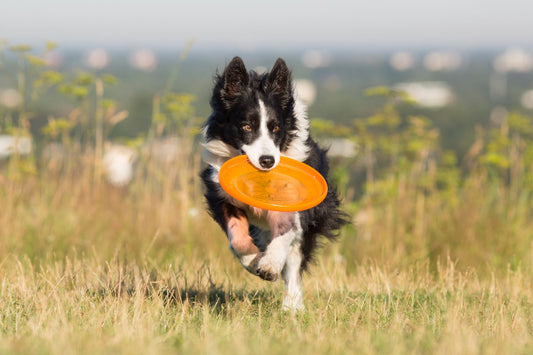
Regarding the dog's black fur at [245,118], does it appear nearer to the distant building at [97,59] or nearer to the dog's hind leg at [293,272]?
the dog's hind leg at [293,272]

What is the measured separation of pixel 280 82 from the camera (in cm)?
494

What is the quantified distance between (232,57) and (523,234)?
4.43 meters

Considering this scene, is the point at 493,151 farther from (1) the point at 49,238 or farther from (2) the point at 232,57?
(1) the point at 49,238

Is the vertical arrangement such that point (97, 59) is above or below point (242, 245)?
above

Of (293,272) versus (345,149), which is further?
(345,149)

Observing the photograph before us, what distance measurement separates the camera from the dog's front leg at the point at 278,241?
14.3 ft

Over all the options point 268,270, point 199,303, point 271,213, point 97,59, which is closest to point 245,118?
point 271,213

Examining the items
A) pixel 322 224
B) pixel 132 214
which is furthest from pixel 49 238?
pixel 322 224

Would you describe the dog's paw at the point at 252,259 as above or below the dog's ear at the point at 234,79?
below

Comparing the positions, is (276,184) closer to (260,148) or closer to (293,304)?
(260,148)

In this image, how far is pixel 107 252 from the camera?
23.0ft

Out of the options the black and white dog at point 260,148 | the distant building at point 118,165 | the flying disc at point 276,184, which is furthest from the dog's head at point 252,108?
the distant building at point 118,165

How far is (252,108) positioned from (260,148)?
378 millimetres

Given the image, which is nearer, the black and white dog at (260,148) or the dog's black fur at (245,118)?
the black and white dog at (260,148)
